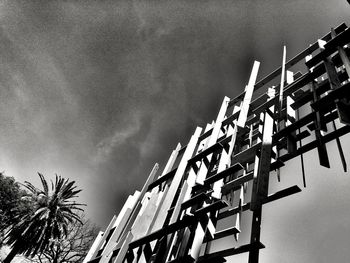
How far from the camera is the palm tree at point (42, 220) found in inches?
945

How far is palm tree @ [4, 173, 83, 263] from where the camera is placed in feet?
78.7

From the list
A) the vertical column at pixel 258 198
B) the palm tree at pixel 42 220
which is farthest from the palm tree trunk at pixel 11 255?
the vertical column at pixel 258 198

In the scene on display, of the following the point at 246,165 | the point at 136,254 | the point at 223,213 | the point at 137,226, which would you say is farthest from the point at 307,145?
the point at 136,254

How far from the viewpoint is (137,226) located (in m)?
4.80

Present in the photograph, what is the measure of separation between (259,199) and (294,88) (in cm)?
270

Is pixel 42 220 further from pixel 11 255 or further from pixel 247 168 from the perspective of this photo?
pixel 247 168

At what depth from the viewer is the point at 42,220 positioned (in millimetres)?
24312

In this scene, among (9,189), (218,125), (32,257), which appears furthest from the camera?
(9,189)

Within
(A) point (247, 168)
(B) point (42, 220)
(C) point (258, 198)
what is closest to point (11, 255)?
(B) point (42, 220)

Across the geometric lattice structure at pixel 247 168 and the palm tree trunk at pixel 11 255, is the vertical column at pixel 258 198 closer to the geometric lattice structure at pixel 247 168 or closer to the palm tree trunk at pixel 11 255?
the geometric lattice structure at pixel 247 168

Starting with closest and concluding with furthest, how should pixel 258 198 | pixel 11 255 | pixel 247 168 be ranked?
pixel 258 198 < pixel 247 168 < pixel 11 255

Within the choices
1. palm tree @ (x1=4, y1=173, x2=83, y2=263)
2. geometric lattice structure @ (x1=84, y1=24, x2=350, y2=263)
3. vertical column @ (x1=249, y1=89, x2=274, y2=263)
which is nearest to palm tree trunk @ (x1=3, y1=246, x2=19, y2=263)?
palm tree @ (x1=4, y1=173, x2=83, y2=263)

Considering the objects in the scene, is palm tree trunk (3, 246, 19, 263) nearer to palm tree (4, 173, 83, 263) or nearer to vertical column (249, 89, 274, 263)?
palm tree (4, 173, 83, 263)

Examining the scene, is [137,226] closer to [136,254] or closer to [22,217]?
[136,254]
